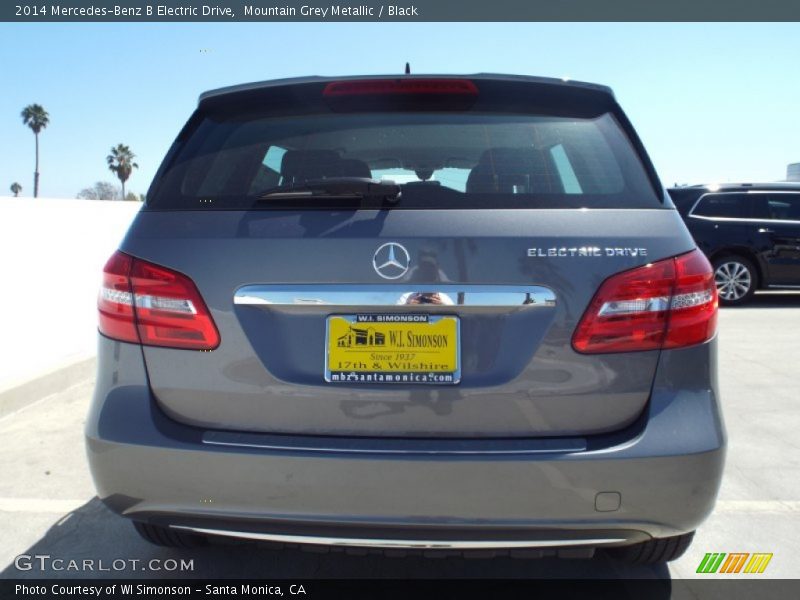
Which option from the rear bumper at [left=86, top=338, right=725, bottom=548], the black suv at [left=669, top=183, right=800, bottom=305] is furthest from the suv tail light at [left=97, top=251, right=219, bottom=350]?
the black suv at [left=669, top=183, right=800, bottom=305]

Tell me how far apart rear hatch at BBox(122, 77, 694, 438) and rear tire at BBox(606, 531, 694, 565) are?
659 mm

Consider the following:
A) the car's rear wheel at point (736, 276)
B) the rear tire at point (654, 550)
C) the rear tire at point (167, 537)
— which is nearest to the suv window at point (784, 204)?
the car's rear wheel at point (736, 276)

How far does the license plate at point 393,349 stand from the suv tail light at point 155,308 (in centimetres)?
36

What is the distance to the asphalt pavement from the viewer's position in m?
2.62

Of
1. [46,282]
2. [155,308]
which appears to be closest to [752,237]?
[46,282]

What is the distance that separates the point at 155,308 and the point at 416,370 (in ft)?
2.58

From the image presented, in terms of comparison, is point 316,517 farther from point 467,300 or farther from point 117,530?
point 117,530

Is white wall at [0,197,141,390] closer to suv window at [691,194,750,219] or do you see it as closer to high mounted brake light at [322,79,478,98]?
high mounted brake light at [322,79,478,98]

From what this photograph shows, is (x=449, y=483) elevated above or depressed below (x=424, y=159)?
below

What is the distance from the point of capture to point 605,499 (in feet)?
6.15

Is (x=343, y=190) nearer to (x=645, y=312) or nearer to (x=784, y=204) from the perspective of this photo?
(x=645, y=312)

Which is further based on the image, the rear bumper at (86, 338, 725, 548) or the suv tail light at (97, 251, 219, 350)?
the suv tail light at (97, 251, 219, 350)

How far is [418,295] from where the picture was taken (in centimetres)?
190

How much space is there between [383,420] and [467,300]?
40 centimetres
